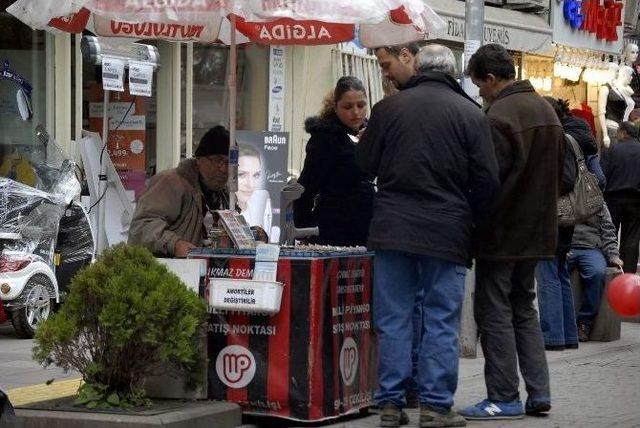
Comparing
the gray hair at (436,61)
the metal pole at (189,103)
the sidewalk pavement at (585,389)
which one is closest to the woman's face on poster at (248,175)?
the metal pole at (189,103)

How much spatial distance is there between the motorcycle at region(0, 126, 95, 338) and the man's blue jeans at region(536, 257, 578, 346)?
4.05m

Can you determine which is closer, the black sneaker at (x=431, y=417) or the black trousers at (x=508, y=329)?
the black sneaker at (x=431, y=417)

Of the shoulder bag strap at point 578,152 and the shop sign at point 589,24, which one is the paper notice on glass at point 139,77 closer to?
the shoulder bag strap at point 578,152

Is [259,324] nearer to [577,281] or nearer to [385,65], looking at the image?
[385,65]

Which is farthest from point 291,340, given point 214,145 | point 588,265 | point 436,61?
point 588,265

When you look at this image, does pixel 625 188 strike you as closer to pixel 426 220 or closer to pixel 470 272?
pixel 470 272

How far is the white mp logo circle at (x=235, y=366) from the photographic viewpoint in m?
8.05

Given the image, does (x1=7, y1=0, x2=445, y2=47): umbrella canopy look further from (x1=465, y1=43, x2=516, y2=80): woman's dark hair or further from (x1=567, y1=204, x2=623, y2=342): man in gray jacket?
(x1=567, y1=204, x2=623, y2=342): man in gray jacket

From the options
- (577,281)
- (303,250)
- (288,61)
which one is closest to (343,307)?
(303,250)

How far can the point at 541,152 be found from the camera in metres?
8.50

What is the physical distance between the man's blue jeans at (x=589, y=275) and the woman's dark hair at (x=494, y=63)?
4.75 metres

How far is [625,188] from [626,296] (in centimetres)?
845

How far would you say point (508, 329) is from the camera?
27.8 ft

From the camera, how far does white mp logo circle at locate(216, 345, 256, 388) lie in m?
8.05
